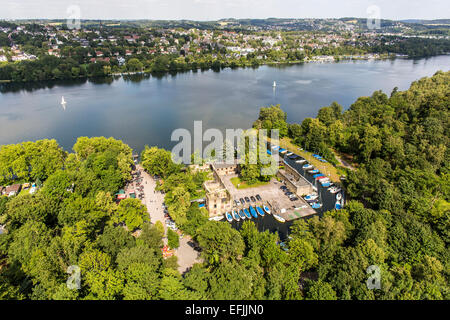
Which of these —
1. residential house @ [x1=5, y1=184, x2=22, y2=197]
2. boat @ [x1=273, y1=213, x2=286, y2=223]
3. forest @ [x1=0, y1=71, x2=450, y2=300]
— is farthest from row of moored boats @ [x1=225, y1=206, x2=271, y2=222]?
residential house @ [x1=5, y1=184, x2=22, y2=197]

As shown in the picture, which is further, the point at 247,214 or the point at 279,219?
the point at 247,214

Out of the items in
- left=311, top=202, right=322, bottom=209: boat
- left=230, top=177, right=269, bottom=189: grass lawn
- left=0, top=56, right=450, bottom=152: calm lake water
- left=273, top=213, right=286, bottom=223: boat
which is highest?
left=0, top=56, right=450, bottom=152: calm lake water

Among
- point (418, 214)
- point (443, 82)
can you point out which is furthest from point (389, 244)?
point (443, 82)

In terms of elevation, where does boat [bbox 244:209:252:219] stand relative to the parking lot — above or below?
below

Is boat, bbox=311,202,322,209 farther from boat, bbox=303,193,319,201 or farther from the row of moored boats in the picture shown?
the row of moored boats

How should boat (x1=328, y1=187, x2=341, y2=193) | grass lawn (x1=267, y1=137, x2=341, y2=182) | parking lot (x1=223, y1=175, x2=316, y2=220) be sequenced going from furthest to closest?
grass lawn (x1=267, y1=137, x2=341, y2=182) → boat (x1=328, y1=187, x2=341, y2=193) → parking lot (x1=223, y1=175, x2=316, y2=220)

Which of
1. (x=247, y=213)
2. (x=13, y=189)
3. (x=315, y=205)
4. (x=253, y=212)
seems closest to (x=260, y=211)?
(x=253, y=212)

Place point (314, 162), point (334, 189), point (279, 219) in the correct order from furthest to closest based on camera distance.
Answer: point (314, 162) → point (334, 189) → point (279, 219)

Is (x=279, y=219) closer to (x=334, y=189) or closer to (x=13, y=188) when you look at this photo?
(x=334, y=189)
